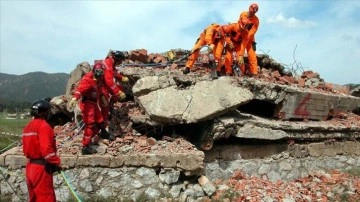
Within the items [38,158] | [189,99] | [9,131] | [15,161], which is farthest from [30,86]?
[38,158]

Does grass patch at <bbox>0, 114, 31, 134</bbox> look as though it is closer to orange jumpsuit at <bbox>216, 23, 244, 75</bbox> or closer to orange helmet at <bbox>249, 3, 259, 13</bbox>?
orange jumpsuit at <bbox>216, 23, 244, 75</bbox>

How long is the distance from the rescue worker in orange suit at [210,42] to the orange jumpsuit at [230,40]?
0.20 meters

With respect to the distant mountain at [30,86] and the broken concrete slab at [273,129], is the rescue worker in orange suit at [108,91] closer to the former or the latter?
the broken concrete slab at [273,129]

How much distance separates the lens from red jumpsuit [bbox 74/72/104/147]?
7.04 meters

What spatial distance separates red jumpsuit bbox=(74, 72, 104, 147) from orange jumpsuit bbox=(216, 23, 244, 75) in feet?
10.7

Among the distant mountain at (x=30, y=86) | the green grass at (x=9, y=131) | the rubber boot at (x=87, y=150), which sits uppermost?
the distant mountain at (x=30, y=86)

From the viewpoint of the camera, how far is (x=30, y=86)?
7195 inches

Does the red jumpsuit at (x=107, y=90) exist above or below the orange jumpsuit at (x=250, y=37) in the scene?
below

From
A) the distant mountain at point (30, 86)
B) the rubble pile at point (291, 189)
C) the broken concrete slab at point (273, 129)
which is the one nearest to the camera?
the rubble pile at point (291, 189)

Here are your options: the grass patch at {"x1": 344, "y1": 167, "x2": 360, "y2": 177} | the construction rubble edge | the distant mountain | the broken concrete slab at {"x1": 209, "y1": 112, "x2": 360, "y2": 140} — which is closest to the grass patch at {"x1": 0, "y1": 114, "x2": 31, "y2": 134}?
the construction rubble edge

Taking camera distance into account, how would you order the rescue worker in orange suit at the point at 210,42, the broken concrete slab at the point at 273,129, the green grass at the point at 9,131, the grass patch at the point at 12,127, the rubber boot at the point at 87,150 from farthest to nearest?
the grass patch at the point at 12,127 → the green grass at the point at 9,131 → the rescue worker in orange suit at the point at 210,42 → the broken concrete slab at the point at 273,129 → the rubber boot at the point at 87,150

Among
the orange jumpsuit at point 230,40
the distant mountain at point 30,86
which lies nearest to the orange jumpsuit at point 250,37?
the orange jumpsuit at point 230,40

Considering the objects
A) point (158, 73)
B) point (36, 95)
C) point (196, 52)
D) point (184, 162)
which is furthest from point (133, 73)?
point (36, 95)

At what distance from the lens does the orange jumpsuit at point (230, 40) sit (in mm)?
9336
